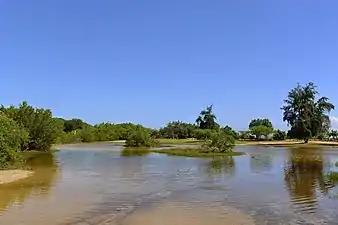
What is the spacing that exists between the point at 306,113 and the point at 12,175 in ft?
231

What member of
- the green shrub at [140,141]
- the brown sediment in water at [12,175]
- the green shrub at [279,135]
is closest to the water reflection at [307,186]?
the brown sediment in water at [12,175]

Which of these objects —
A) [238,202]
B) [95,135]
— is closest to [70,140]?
[95,135]

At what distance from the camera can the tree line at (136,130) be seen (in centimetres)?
3428

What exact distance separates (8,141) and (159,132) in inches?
3867

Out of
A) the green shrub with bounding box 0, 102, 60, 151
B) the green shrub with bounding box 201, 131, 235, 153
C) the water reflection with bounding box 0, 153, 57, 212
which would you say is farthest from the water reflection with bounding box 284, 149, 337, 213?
the green shrub with bounding box 0, 102, 60, 151

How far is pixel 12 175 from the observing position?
26781 millimetres

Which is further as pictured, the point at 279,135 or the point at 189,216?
the point at 279,135

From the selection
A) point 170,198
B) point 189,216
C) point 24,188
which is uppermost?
point 24,188

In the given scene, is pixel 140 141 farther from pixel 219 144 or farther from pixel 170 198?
pixel 170 198

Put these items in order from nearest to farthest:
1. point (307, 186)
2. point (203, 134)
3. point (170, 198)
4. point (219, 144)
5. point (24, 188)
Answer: point (170, 198) < point (24, 188) < point (307, 186) < point (219, 144) < point (203, 134)

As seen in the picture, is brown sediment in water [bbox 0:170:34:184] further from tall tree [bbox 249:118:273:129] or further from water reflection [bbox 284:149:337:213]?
tall tree [bbox 249:118:273:129]

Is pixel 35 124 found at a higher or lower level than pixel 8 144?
higher

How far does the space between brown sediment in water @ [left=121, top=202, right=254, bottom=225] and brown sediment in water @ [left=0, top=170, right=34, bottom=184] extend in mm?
11597

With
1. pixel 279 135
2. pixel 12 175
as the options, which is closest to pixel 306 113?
pixel 279 135
